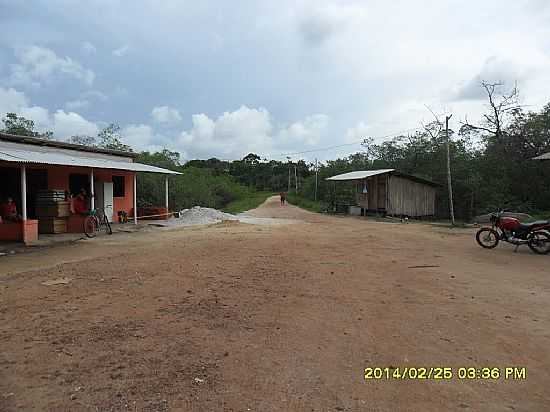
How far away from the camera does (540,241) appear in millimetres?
10555

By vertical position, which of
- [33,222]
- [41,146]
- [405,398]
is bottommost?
[405,398]

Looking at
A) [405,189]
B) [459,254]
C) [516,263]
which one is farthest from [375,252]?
[405,189]

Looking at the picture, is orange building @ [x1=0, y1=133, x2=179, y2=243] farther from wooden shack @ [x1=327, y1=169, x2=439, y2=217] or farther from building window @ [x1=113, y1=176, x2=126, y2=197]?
wooden shack @ [x1=327, y1=169, x2=439, y2=217]

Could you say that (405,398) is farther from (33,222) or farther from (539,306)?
(33,222)

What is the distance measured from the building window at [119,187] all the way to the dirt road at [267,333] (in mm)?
10862

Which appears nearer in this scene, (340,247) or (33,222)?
(340,247)

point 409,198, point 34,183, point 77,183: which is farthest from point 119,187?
point 409,198

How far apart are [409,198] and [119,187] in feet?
51.4

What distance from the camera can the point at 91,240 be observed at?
1333 centimetres

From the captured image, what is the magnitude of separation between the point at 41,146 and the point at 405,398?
16.5m

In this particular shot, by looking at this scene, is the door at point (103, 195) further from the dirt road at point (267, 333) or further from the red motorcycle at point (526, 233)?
the red motorcycle at point (526, 233)

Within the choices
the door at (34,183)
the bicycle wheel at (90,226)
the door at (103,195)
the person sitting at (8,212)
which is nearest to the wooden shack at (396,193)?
the door at (103,195)

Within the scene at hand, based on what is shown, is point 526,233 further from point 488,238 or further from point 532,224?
point 488,238

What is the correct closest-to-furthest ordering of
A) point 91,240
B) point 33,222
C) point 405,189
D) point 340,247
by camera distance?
point 340,247 < point 33,222 < point 91,240 < point 405,189
